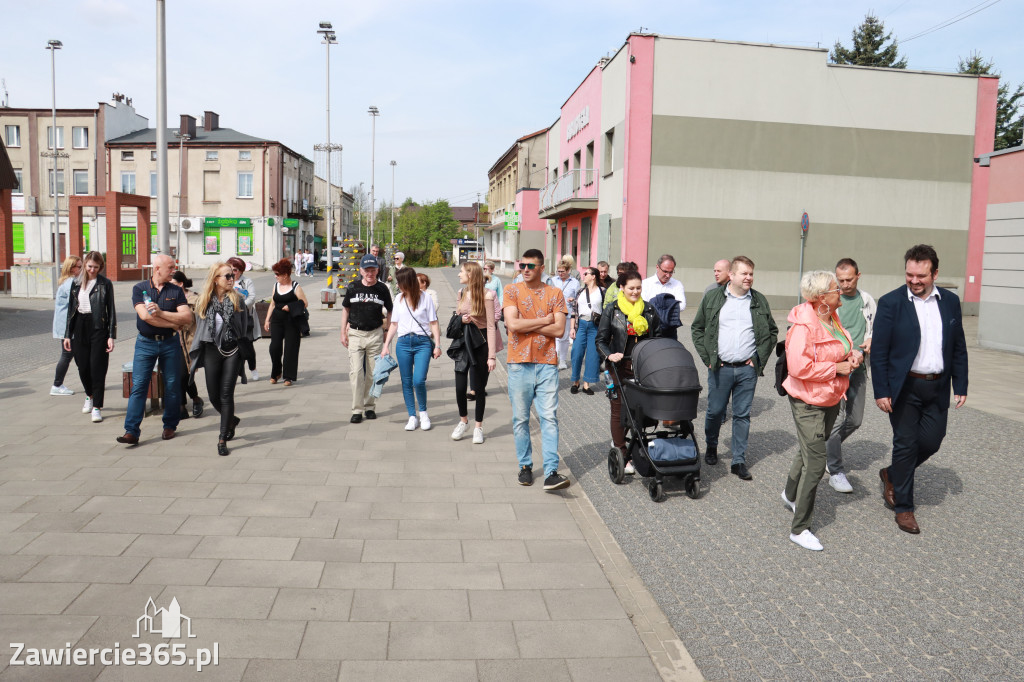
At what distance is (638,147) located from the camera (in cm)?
2506

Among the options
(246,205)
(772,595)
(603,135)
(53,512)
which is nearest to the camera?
(772,595)

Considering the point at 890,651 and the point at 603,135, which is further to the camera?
the point at 603,135

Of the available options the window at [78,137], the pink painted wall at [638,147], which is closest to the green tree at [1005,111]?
the pink painted wall at [638,147]

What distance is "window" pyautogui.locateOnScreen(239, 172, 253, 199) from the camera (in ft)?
183

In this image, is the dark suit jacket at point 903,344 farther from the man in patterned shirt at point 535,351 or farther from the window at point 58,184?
the window at point 58,184

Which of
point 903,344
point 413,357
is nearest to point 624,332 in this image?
point 903,344

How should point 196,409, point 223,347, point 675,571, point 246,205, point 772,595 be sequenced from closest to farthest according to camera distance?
point 772,595, point 675,571, point 223,347, point 196,409, point 246,205

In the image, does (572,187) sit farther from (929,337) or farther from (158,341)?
(929,337)

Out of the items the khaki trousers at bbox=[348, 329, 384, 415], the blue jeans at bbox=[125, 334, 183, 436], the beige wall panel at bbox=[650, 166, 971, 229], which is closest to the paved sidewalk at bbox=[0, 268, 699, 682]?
the blue jeans at bbox=[125, 334, 183, 436]

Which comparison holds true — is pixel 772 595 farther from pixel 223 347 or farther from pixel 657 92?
pixel 657 92

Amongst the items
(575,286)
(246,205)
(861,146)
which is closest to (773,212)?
(861,146)

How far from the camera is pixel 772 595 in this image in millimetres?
4238

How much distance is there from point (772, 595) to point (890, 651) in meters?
0.70

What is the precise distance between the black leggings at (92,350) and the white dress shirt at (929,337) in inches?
294
